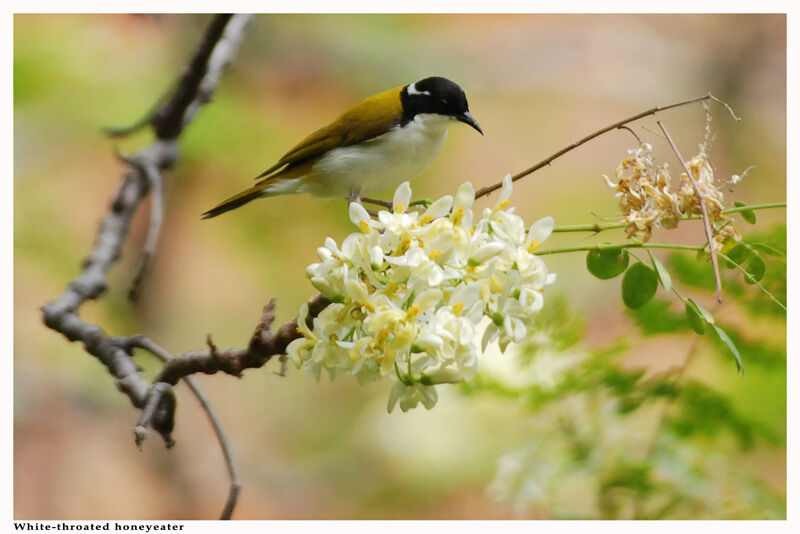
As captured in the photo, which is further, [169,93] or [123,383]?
[169,93]

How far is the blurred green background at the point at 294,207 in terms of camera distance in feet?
3.59

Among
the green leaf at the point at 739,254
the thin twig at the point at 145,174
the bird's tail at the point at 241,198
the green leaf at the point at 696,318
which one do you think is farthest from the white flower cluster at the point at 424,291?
the thin twig at the point at 145,174

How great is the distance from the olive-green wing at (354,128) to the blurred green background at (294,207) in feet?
1.11

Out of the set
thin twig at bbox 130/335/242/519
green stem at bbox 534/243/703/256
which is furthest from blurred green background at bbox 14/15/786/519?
green stem at bbox 534/243/703/256

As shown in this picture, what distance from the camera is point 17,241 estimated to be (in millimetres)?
1048

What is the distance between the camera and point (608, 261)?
26.8 inches

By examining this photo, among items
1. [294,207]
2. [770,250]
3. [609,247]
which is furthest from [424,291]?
[294,207]

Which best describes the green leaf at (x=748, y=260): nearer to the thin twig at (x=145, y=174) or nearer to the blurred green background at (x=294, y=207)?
the blurred green background at (x=294, y=207)

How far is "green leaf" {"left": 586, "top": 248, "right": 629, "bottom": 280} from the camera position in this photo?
2.22 feet

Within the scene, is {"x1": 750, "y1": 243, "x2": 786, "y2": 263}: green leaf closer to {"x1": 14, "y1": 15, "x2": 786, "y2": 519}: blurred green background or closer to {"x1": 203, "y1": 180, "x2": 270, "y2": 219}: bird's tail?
{"x1": 14, "y1": 15, "x2": 786, "y2": 519}: blurred green background

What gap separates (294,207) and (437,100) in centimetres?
53
